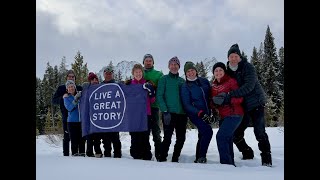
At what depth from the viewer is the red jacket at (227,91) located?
628 cm

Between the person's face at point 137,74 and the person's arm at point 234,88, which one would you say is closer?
the person's arm at point 234,88

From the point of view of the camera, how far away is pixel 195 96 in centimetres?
668

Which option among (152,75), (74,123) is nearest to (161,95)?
(152,75)

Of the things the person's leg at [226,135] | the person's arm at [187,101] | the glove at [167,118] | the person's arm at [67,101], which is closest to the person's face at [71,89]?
the person's arm at [67,101]

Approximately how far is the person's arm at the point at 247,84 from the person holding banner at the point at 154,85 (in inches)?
63.8

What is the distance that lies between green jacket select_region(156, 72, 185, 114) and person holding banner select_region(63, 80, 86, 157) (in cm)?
183

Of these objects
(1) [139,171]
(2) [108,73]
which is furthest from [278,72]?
(1) [139,171]

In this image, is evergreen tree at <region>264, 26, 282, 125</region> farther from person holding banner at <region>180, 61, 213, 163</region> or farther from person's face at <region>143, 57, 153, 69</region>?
person holding banner at <region>180, 61, 213, 163</region>

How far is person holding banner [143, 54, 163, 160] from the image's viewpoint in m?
7.26

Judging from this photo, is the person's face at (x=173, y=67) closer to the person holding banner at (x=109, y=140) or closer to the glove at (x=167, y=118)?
the glove at (x=167, y=118)

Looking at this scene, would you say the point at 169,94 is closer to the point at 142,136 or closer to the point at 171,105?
the point at 171,105

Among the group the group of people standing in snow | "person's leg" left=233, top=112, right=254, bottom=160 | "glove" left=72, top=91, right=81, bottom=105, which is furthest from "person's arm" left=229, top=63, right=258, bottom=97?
"glove" left=72, top=91, right=81, bottom=105
